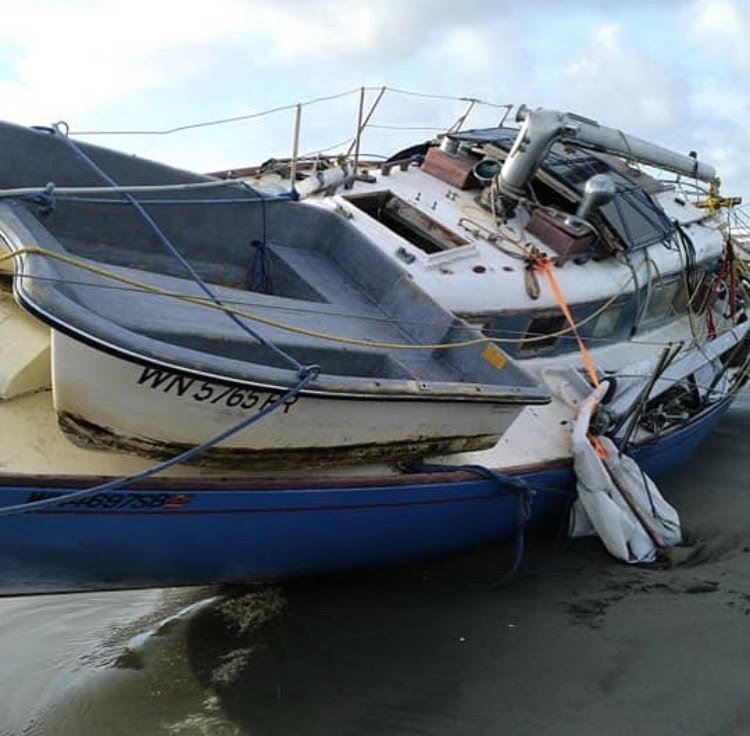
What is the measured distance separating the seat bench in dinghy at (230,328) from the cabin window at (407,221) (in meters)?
1.19

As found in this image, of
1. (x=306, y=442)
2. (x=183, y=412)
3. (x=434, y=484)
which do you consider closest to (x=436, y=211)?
(x=434, y=484)

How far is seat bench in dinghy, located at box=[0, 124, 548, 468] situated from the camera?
414 centimetres

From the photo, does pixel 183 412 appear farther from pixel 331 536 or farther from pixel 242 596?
pixel 242 596

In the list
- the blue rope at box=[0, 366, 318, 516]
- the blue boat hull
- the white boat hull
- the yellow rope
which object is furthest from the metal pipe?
the blue rope at box=[0, 366, 318, 516]

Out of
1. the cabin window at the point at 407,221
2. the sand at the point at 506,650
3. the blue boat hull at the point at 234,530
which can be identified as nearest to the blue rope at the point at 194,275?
the blue boat hull at the point at 234,530

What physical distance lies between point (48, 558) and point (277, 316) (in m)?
2.04

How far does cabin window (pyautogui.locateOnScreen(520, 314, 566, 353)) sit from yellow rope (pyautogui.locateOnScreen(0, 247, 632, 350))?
4cm

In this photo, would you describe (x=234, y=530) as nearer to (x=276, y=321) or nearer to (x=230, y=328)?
(x=230, y=328)

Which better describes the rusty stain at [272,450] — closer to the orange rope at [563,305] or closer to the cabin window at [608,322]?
the orange rope at [563,305]

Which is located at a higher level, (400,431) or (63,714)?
(400,431)

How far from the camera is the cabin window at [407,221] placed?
25.8ft

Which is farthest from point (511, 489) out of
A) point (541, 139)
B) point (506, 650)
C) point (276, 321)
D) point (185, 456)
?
point (541, 139)

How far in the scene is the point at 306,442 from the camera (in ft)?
15.8

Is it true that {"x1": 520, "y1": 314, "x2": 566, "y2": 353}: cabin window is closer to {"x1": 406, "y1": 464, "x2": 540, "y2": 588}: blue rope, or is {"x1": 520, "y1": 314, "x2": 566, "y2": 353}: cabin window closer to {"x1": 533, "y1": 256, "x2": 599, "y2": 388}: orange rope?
{"x1": 533, "y1": 256, "x2": 599, "y2": 388}: orange rope
